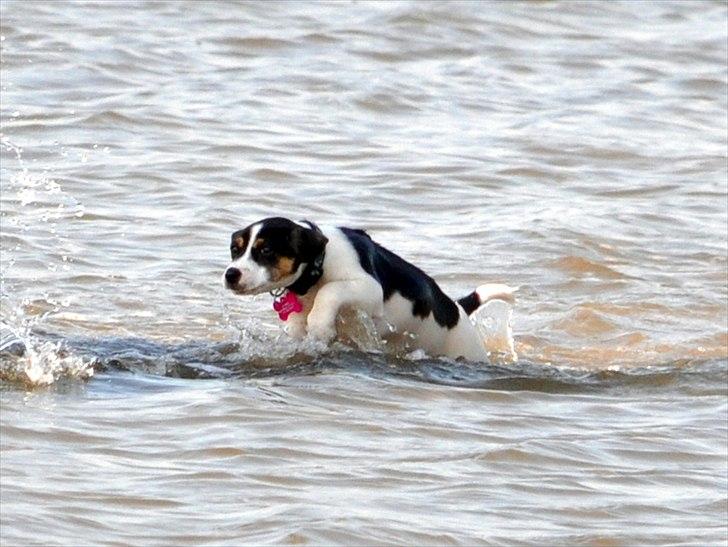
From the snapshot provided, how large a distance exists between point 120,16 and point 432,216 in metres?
6.01

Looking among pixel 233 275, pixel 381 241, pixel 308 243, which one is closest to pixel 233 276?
pixel 233 275

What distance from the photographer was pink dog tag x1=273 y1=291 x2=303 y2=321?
26.8 ft

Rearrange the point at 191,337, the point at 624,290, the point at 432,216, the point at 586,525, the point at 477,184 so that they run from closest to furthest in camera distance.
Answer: the point at 586,525, the point at 191,337, the point at 624,290, the point at 432,216, the point at 477,184

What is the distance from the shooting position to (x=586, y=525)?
236 inches

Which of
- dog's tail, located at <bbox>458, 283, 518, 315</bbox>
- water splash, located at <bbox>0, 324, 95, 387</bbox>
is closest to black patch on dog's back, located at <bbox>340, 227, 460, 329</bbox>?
dog's tail, located at <bbox>458, 283, 518, 315</bbox>

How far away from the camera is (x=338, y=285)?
801cm

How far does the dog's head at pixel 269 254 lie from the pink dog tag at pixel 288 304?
0.19 meters

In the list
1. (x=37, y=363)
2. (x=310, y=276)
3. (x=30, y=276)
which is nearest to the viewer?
(x=37, y=363)

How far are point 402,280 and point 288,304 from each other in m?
0.50

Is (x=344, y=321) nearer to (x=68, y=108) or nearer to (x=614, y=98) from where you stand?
(x=68, y=108)

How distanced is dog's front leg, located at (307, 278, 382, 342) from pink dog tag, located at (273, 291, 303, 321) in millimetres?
87

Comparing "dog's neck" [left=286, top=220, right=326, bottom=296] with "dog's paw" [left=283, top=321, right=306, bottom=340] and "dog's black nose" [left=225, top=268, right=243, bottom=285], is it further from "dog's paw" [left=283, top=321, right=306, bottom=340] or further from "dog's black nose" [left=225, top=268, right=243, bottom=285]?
"dog's black nose" [left=225, top=268, right=243, bottom=285]

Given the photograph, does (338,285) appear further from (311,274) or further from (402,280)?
(402,280)

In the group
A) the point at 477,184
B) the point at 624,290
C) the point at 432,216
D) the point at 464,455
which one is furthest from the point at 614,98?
the point at 464,455
